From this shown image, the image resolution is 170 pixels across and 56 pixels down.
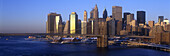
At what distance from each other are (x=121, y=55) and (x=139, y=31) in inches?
4602

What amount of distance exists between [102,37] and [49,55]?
2584 centimetres

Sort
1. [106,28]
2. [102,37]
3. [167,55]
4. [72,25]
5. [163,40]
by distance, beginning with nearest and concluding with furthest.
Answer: [167,55] → [102,37] → [163,40] → [106,28] → [72,25]

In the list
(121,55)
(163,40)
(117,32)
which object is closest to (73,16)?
(117,32)

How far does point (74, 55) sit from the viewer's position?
45750 millimetres

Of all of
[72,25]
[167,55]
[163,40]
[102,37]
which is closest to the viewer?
[167,55]

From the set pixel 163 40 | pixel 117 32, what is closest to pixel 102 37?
pixel 163 40

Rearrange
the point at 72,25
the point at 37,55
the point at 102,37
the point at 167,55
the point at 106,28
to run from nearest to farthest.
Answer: the point at 37,55
the point at 167,55
the point at 102,37
the point at 106,28
the point at 72,25

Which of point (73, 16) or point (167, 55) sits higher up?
point (73, 16)

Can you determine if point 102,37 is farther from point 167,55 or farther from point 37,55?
point 37,55

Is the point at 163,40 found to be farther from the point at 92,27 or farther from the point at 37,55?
the point at 92,27

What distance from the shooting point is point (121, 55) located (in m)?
47.5

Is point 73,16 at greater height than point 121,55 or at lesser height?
greater

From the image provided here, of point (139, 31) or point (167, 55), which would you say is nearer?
point (167, 55)

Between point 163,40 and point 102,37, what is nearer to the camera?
point 102,37
